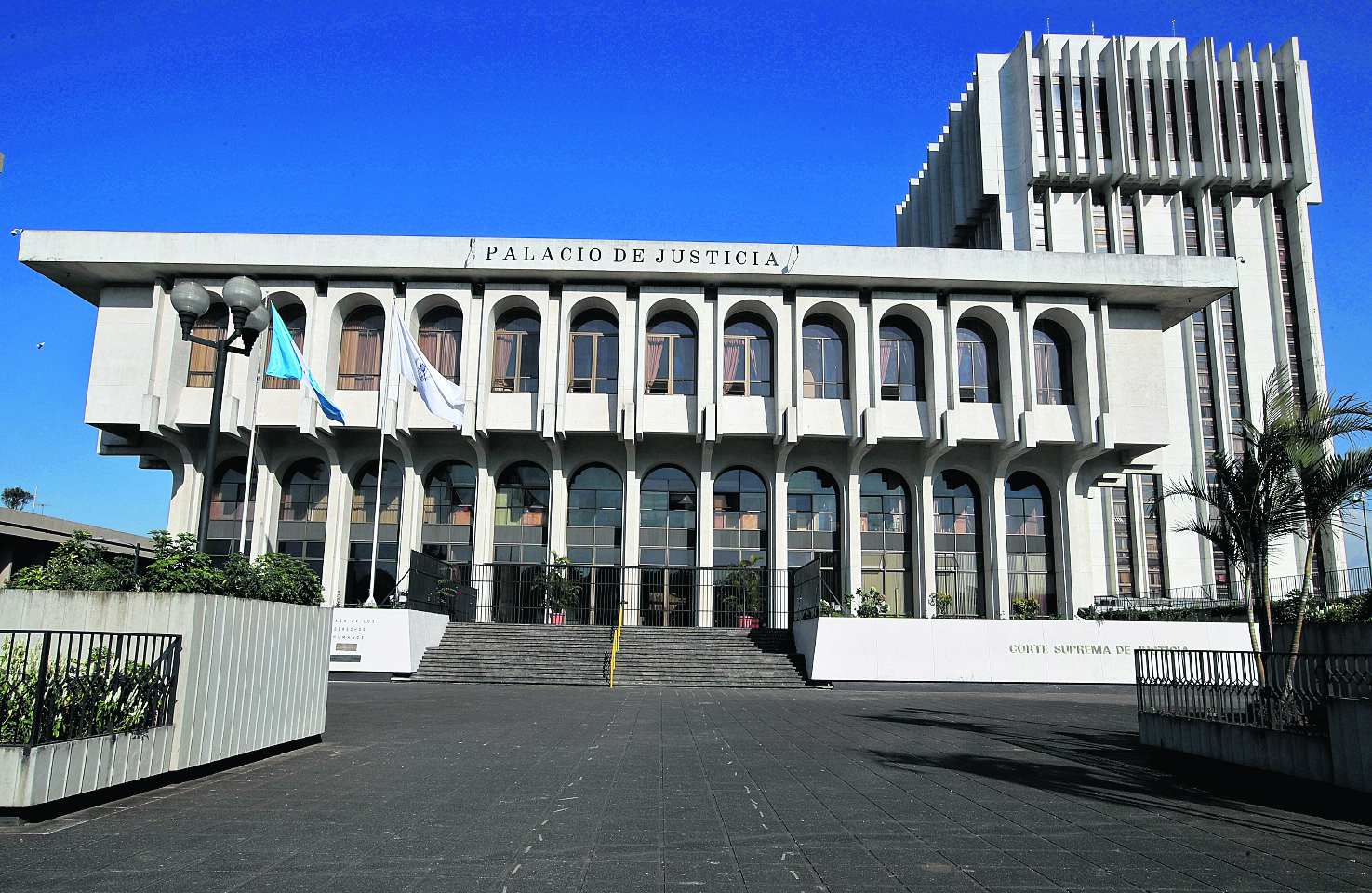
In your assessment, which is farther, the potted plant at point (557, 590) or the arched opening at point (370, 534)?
the arched opening at point (370, 534)

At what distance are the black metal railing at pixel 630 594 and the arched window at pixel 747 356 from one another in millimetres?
6296

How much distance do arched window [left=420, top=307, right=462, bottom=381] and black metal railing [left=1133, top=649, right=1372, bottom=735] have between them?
26018mm

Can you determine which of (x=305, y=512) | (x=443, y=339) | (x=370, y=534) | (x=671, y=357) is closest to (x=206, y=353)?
(x=305, y=512)

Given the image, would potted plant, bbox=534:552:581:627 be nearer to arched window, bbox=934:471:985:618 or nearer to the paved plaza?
arched window, bbox=934:471:985:618

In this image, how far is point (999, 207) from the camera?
172ft

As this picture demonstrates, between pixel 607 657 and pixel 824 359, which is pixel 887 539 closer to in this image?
pixel 824 359

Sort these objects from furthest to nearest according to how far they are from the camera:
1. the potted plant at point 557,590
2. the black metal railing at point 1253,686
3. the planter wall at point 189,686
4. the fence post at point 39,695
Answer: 1. the potted plant at point 557,590
2. the black metal railing at point 1253,686
3. the planter wall at point 189,686
4. the fence post at point 39,695

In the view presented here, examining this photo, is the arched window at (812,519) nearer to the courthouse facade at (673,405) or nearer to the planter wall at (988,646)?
the courthouse facade at (673,405)

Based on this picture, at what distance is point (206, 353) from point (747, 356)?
1826cm

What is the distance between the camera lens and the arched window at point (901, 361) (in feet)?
107

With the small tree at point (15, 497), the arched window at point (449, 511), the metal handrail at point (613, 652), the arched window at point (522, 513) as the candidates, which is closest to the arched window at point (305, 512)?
the arched window at point (449, 511)

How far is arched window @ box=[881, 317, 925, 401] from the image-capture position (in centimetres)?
3269

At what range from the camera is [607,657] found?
81.7 ft

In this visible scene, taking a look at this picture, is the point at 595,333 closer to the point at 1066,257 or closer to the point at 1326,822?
the point at 1066,257
